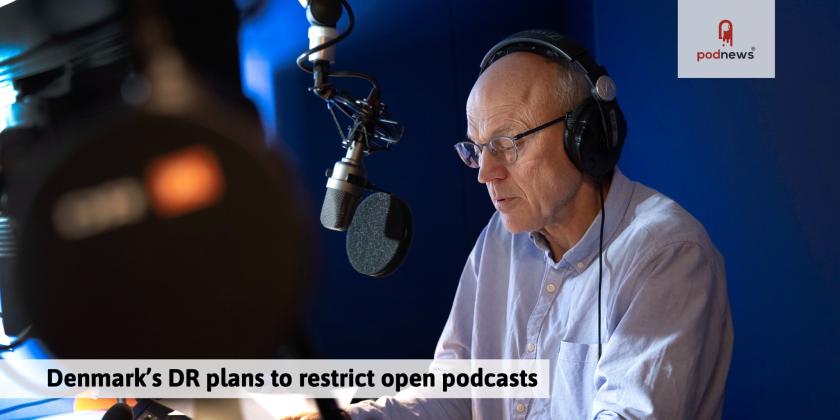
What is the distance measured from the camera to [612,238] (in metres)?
1.18

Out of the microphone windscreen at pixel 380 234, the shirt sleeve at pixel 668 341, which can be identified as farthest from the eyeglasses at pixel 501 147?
the microphone windscreen at pixel 380 234

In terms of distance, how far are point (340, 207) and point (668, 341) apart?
0.47 meters

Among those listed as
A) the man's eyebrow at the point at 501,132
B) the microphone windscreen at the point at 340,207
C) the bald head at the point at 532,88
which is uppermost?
the bald head at the point at 532,88

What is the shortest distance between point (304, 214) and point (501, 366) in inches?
30.4

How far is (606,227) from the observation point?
1.18 metres

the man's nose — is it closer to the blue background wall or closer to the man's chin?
the man's chin

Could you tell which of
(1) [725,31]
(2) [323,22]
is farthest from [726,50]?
(2) [323,22]

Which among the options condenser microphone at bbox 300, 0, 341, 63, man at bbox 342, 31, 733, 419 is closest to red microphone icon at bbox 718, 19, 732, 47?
man at bbox 342, 31, 733, 419

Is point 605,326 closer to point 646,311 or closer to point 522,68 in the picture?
point 646,311

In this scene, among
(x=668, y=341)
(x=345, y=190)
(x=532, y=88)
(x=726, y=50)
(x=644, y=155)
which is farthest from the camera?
(x=644, y=155)

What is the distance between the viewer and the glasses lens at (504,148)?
1.20 meters

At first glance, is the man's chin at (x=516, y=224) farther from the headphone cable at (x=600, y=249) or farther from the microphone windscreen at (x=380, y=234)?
the microphone windscreen at (x=380, y=234)

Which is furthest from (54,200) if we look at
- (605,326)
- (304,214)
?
(605,326)

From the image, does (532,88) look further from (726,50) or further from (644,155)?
(644,155)
